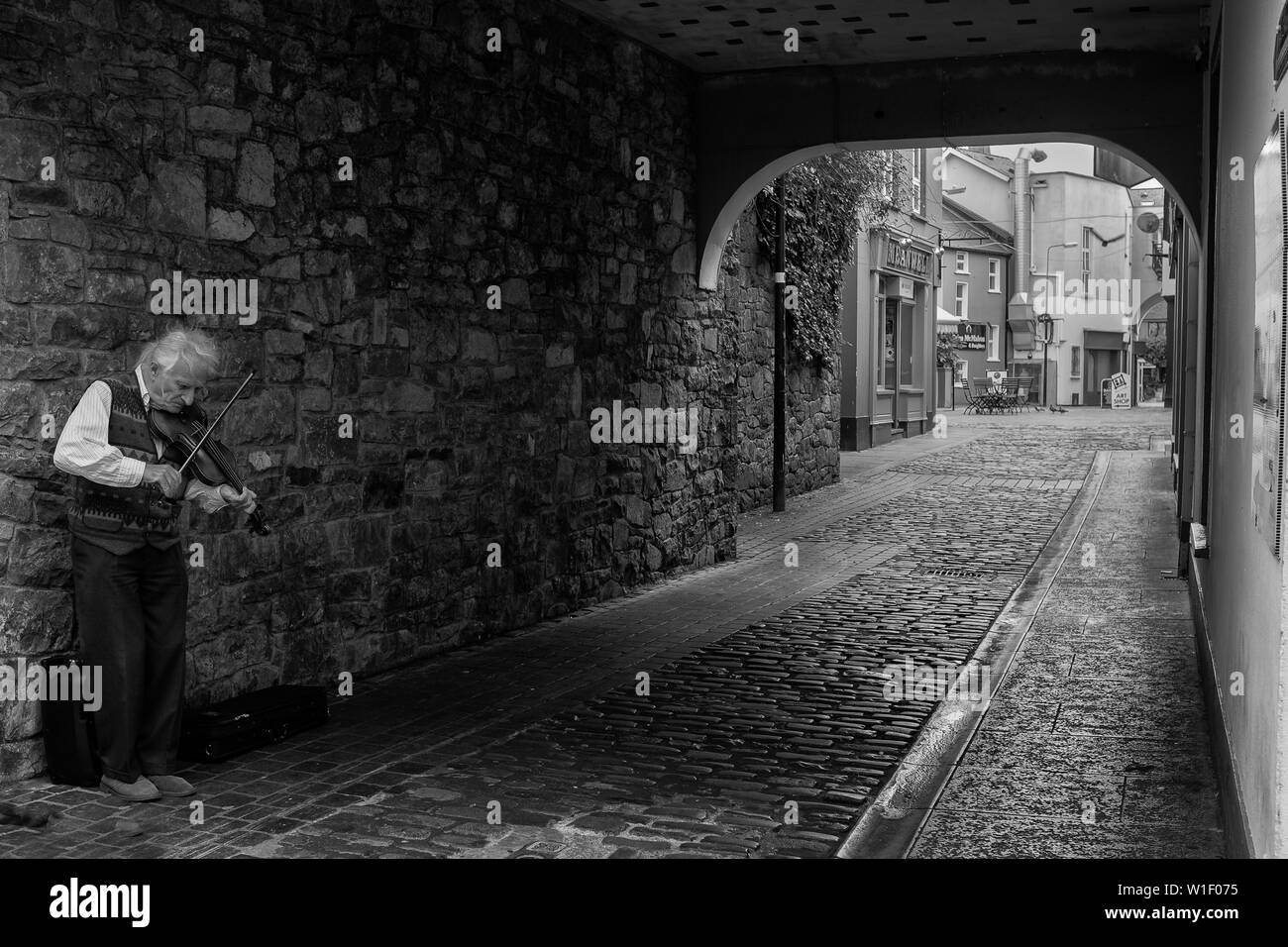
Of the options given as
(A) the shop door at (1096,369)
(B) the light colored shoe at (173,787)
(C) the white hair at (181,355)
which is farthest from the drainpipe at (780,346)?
(A) the shop door at (1096,369)

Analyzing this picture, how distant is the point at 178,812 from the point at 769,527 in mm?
9721

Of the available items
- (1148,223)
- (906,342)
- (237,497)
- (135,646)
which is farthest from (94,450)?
(1148,223)

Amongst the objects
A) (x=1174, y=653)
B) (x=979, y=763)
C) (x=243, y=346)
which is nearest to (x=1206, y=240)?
(x=1174, y=653)

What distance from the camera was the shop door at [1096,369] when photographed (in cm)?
5606

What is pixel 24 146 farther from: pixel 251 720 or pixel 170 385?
pixel 251 720

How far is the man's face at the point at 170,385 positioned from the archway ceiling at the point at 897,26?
15.9ft

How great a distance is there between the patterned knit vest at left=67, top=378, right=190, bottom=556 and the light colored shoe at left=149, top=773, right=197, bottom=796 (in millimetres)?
910

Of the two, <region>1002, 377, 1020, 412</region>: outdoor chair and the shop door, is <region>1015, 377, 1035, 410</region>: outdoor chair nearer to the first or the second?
<region>1002, 377, 1020, 412</region>: outdoor chair

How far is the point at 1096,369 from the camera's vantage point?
187 feet

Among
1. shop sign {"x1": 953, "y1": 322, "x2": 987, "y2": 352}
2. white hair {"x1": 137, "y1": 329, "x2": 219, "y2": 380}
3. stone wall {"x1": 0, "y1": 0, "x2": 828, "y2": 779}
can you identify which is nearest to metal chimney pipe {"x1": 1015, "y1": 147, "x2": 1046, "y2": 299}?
shop sign {"x1": 953, "y1": 322, "x2": 987, "y2": 352}

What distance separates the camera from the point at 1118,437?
28.1 metres

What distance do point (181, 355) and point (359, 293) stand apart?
1993mm

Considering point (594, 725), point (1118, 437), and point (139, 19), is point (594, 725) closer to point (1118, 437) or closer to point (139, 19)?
point (139, 19)

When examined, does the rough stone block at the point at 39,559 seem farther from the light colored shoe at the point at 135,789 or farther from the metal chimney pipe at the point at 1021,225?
the metal chimney pipe at the point at 1021,225
